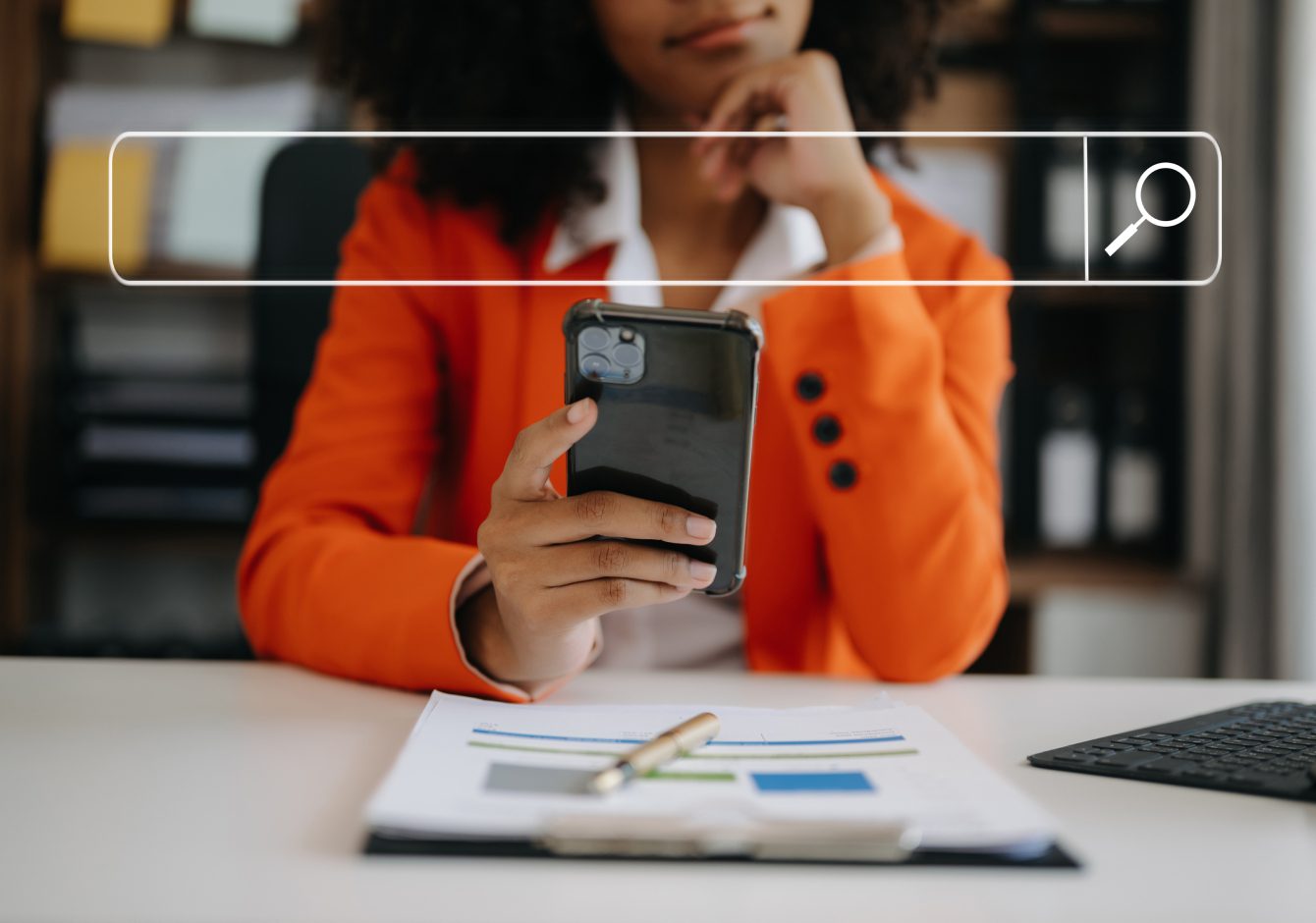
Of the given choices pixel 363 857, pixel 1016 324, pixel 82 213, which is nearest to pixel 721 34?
pixel 363 857

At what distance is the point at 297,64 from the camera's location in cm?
→ 187

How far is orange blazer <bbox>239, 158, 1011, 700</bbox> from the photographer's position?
0.79 m

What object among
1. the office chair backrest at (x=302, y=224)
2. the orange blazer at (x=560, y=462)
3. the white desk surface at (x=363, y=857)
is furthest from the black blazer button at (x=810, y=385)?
the office chair backrest at (x=302, y=224)

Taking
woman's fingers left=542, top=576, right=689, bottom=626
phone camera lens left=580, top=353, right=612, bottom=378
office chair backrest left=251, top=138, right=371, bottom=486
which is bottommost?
woman's fingers left=542, top=576, right=689, bottom=626

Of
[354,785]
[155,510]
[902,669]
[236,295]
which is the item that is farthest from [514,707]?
[236,295]

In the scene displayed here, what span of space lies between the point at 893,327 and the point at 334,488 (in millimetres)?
457

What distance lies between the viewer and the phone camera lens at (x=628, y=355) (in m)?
0.55

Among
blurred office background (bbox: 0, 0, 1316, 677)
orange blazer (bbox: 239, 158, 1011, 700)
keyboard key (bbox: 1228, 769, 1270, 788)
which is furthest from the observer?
blurred office background (bbox: 0, 0, 1316, 677)

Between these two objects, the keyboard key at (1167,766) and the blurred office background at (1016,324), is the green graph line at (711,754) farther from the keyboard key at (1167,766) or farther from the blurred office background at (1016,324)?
the blurred office background at (1016,324)

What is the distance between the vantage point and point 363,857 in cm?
42

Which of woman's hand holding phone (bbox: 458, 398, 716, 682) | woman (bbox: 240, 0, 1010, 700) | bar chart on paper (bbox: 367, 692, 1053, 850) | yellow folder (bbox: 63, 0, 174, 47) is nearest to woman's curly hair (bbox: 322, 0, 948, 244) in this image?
woman (bbox: 240, 0, 1010, 700)

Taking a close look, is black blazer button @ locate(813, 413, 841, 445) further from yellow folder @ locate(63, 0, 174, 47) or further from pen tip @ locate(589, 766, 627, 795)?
yellow folder @ locate(63, 0, 174, 47)

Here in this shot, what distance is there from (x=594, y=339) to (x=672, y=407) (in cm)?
5

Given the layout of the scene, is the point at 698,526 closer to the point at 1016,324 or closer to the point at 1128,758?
the point at 1128,758
